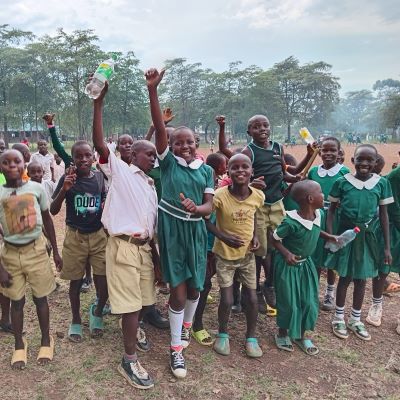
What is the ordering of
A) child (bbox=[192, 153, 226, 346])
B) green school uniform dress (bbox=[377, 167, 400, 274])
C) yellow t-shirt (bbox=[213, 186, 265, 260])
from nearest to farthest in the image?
yellow t-shirt (bbox=[213, 186, 265, 260]) < child (bbox=[192, 153, 226, 346]) < green school uniform dress (bbox=[377, 167, 400, 274])

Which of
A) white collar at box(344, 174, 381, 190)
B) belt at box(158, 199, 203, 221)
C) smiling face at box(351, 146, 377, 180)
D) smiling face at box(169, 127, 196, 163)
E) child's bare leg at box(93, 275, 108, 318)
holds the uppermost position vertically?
smiling face at box(169, 127, 196, 163)

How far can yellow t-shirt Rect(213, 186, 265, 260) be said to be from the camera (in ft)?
9.56

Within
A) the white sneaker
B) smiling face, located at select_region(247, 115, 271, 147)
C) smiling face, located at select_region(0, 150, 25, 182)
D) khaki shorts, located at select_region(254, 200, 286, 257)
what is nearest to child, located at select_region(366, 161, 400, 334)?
the white sneaker

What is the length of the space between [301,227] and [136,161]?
1328mm

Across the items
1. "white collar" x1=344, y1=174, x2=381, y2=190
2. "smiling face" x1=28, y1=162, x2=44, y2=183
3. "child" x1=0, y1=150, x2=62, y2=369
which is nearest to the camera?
"child" x1=0, y1=150, x2=62, y2=369

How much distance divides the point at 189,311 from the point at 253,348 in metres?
0.57

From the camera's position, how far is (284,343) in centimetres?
312

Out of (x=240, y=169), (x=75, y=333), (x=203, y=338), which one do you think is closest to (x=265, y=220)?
(x=240, y=169)

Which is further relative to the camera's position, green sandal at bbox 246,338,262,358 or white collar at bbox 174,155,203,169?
green sandal at bbox 246,338,262,358

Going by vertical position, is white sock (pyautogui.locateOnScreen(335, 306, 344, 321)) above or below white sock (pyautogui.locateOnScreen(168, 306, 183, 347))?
below

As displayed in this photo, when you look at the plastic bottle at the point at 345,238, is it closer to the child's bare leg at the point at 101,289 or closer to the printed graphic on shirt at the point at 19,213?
the child's bare leg at the point at 101,289

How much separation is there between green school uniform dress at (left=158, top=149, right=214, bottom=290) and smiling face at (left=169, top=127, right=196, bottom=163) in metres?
0.04

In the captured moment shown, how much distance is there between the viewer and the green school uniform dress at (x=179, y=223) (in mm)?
2596

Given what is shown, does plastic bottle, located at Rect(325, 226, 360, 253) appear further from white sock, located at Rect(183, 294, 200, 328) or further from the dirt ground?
white sock, located at Rect(183, 294, 200, 328)
